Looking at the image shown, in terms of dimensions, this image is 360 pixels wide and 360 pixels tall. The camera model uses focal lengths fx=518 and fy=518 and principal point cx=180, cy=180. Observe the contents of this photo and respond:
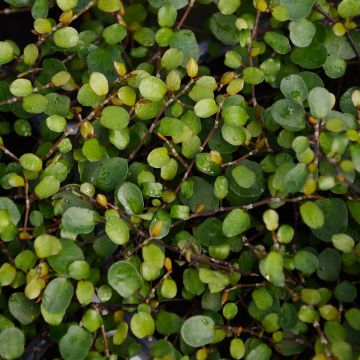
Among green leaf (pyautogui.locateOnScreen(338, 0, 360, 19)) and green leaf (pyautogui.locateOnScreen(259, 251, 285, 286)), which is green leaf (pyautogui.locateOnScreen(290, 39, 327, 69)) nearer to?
green leaf (pyautogui.locateOnScreen(338, 0, 360, 19))

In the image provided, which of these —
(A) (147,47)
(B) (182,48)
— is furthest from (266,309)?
(A) (147,47)

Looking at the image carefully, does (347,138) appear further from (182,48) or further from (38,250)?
(38,250)

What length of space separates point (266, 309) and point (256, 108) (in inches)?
13.7

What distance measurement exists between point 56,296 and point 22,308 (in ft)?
0.27

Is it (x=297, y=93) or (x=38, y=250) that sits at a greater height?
(x=297, y=93)

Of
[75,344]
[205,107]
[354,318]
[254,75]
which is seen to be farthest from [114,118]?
[354,318]

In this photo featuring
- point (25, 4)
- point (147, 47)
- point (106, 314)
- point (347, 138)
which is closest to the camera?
point (347, 138)

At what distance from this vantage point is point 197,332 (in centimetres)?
80

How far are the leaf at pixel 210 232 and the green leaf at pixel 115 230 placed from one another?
0.14 m

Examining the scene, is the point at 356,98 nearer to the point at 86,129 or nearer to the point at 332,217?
the point at 332,217

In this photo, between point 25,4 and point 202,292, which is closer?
point 202,292

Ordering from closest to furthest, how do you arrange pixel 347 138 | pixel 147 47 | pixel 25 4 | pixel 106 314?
1. pixel 347 138
2. pixel 106 314
3. pixel 25 4
4. pixel 147 47

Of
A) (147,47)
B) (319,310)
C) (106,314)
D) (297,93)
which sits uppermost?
(297,93)

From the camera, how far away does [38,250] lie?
0.79m
